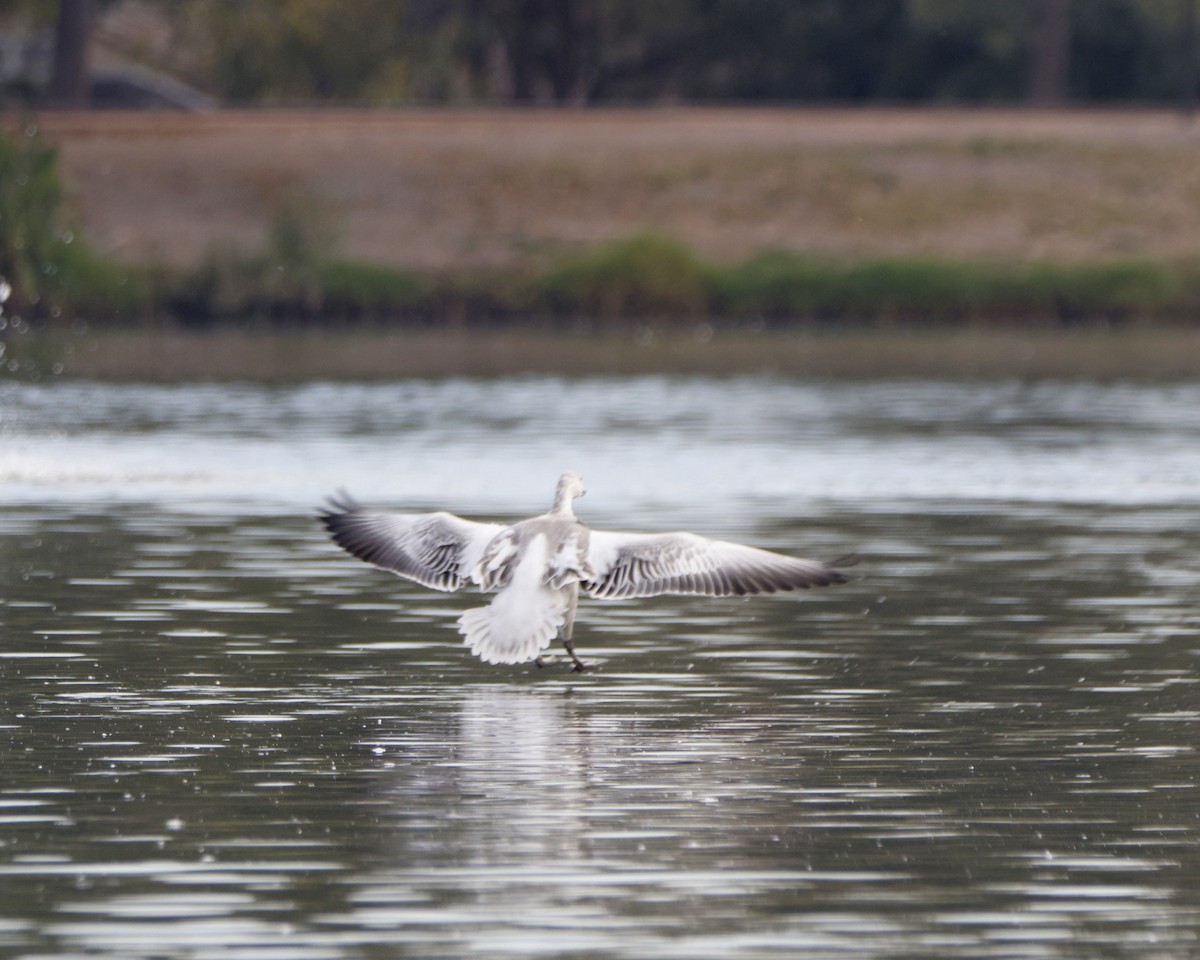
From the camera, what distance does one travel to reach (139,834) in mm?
10203

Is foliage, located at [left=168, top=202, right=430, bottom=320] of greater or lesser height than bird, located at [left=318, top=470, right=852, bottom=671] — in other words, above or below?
below

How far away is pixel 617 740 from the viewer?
39.8ft

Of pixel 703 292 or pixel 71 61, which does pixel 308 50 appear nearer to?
pixel 71 61

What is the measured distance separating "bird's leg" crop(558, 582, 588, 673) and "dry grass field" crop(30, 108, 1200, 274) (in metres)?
47.3

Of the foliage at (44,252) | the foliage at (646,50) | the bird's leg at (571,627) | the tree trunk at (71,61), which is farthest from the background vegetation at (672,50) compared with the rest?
the bird's leg at (571,627)

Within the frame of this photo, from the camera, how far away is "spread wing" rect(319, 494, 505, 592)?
13.5 meters

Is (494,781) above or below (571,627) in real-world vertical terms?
below

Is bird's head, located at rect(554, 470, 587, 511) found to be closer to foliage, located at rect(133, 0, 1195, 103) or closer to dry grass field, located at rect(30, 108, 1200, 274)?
dry grass field, located at rect(30, 108, 1200, 274)

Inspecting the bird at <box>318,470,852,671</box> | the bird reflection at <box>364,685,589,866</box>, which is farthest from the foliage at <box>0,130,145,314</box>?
the bird reflection at <box>364,685,589,866</box>

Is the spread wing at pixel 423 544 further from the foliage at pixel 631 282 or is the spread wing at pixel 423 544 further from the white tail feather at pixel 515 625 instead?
the foliage at pixel 631 282

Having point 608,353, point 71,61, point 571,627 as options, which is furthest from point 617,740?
point 71,61

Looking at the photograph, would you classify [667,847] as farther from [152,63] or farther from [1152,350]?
[152,63]

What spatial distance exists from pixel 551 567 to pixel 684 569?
671 mm

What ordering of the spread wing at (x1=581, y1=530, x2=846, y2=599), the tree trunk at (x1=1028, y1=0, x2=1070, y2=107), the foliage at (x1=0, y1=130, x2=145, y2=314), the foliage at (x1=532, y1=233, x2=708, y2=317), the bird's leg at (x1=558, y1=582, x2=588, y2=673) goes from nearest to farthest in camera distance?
the spread wing at (x1=581, y1=530, x2=846, y2=599) → the bird's leg at (x1=558, y1=582, x2=588, y2=673) → the foliage at (x1=0, y1=130, x2=145, y2=314) → the foliage at (x1=532, y1=233, x2=708, y2=317) → the tree trunk at (x1=1028, y1=0, x2=1070, y2=107)
